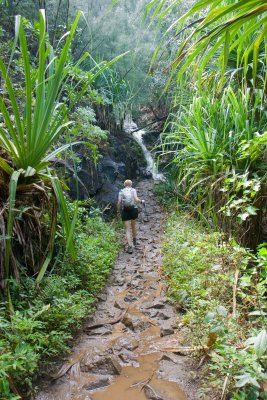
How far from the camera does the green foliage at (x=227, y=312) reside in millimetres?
1601

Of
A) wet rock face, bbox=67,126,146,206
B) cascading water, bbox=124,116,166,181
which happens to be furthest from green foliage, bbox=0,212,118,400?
cascading water, bbox=124,116,166,181

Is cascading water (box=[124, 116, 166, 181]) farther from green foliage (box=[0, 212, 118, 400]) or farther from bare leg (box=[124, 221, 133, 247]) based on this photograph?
green foliage (box=[0, 212, 118, 400])

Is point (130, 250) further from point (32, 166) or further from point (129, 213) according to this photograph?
point (32, 166)

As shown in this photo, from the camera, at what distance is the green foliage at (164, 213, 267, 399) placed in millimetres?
1601

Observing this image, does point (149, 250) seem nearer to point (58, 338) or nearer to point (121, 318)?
point (121, 318)

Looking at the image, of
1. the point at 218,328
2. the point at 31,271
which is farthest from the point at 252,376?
the point at 31,271

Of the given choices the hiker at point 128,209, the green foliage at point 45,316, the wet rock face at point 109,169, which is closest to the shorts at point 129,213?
the hiker at point 128,209

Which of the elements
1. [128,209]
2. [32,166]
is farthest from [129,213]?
[32,166]

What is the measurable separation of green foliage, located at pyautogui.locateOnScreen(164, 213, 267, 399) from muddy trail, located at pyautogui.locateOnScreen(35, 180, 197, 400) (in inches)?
7.2

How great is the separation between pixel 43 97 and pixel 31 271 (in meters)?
1.51

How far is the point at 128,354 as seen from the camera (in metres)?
2.40

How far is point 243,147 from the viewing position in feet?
9.39

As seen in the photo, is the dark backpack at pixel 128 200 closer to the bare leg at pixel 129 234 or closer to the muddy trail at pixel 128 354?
the bare leg at pixel 129 234

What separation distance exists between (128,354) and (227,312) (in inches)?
30.8
